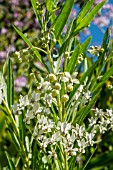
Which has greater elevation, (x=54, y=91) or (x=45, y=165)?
(x=54, y=91)

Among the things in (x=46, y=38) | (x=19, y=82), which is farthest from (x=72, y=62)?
(x=19, y=82)

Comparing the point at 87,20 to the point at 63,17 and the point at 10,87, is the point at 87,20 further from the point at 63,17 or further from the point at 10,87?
the point at 10,87

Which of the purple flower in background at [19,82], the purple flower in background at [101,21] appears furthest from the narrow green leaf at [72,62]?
the purple flower in background at [101,21]

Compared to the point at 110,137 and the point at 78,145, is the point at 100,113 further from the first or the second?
the point at 110,137

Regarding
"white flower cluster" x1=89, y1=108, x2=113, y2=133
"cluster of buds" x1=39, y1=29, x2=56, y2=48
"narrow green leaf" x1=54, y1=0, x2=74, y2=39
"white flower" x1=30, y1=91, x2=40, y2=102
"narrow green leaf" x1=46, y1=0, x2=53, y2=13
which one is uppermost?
"narrow green leaf" x1=46, y1=0, x2=53, y2=13

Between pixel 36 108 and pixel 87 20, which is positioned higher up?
pixel 87 20

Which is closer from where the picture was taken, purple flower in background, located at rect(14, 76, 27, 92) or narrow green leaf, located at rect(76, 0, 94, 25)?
narrow green leaf, located at rect(76, 0, 94, 25)

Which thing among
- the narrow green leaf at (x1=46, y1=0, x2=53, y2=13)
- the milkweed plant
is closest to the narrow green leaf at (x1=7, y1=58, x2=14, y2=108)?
the milkweed plant

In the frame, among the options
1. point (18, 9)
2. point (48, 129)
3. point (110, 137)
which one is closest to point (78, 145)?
point (48, 129)

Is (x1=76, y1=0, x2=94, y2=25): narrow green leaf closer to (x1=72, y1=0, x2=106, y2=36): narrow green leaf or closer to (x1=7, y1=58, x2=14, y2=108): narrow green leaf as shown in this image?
(x1=72, y1=0, x2=106, y2=36): narrow green leaf
